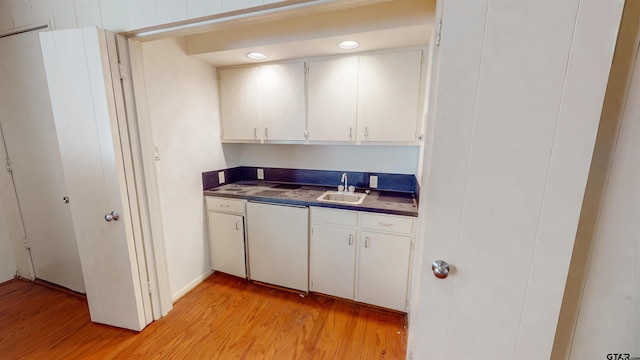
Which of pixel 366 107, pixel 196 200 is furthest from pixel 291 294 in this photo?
pixel 366 107

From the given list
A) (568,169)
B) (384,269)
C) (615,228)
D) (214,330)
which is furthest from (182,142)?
(615,228)

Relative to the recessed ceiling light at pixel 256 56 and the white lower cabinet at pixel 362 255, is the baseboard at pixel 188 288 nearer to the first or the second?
the white lower cabinet at pixel 362 255

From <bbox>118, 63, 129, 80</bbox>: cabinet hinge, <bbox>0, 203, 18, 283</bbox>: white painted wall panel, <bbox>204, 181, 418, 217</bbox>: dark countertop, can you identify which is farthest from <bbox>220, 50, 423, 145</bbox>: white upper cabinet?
<bbox>0, 203, 18, 283</bbox>: white painted wall panel

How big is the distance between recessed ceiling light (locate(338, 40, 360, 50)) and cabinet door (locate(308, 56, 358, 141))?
0.12 metres

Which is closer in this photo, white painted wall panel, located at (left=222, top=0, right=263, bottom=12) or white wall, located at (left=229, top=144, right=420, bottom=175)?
white painted wall panel, located at (left=222, top=0, right=263, bottom=12)

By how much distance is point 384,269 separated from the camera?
6.06ft

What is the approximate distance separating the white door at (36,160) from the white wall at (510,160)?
2.71 meters

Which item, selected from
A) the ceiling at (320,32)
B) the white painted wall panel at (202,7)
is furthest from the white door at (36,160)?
the white painted wall panel at (202,7)

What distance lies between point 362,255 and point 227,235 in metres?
1.28

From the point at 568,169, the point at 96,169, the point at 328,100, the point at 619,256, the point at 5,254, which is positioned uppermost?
the point at 328,100

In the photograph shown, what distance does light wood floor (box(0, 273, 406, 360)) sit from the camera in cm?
155

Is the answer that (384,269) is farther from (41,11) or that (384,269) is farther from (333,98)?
(41,11)

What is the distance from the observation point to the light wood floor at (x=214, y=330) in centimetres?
155

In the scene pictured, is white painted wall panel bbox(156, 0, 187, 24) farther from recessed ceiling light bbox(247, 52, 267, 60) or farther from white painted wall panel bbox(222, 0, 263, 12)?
recessed ceiling light bbox(247, 52, 267, 60)
